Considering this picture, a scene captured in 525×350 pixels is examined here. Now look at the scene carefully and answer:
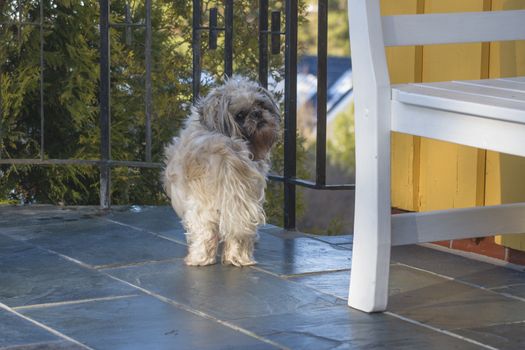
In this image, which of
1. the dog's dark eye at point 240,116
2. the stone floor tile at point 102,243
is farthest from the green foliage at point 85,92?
the dog's dark eye at point 240,116

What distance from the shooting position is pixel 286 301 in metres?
3.63

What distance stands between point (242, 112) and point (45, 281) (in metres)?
1.01

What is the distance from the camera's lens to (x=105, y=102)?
17.5 feet

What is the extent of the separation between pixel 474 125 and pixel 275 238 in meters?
2.00

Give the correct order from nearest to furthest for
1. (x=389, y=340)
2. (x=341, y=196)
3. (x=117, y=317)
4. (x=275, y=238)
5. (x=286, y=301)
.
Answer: (x=389, y=340), (x=117, y=317), (x=286, y=301), (x=275, y=238), (x=341, y=196)

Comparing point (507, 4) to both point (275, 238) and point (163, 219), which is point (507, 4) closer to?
point (275, 238)

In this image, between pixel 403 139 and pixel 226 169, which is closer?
pixel 226 169

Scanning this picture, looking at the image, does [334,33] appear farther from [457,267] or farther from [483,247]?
[457,267]

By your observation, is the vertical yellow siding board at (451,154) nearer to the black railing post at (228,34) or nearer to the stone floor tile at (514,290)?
the stone floor tile at (514,290)

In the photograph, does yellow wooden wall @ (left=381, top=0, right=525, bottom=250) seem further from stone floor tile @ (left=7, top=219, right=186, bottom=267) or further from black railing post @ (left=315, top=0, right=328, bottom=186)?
stone floor tile @ (left=7, top=219, right=186, bottom=267)

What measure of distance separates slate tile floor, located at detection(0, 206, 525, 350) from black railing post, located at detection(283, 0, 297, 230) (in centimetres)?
19

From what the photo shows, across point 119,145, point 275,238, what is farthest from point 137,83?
point 275,238

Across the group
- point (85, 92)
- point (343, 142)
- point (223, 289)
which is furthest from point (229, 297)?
point (343, 142)

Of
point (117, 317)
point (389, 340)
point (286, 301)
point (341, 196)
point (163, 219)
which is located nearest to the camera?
point (389, 340)
